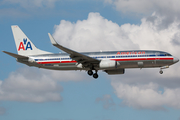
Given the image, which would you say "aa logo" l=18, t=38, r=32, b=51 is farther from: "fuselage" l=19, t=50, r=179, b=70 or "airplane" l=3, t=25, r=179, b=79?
"fuselage" l=19, t=50, r=179, b=70

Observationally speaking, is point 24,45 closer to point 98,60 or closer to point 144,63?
point 98,60

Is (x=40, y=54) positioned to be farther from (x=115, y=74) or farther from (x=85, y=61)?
(x=115, y=74)

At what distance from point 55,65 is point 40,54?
4772mm

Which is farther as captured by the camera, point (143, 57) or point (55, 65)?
Answer: point (55, 65)

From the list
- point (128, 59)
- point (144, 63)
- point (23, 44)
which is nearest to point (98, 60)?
point (128, 59)

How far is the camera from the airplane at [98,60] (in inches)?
1925

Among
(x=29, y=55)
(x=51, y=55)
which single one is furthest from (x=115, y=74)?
(x=29, y=55)

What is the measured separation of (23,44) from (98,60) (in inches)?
713

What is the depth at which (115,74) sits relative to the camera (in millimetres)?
55219

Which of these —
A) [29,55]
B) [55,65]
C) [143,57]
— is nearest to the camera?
[143,57]

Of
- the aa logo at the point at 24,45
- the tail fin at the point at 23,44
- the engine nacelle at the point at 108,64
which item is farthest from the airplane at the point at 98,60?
the aa logo at the point at 24,45

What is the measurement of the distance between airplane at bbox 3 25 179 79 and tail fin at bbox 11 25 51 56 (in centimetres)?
27

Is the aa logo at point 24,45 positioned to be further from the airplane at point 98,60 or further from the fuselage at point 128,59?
the fuselage at point 128,59

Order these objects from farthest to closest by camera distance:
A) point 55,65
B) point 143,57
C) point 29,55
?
1. point 29,55
2. point 55,65
3. point 143,57
